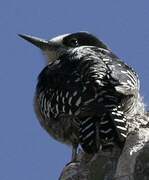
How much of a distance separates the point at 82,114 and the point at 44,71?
142 cm

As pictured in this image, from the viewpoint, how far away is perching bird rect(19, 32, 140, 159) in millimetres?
5969

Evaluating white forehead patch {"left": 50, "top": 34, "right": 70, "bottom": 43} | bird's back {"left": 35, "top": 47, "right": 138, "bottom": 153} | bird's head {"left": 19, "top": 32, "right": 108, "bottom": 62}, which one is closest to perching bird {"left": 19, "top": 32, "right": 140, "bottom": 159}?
bird's back {"left": 35, "top": 47, "right": 138, "bottom": 153}

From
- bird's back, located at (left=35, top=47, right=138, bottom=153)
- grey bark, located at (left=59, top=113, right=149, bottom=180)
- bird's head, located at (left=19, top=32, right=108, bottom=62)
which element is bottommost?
grey bark, located at (left=59, top=113, right=149, bottom=180)

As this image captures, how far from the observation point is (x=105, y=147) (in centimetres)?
593

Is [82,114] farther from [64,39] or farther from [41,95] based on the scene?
[64,39]

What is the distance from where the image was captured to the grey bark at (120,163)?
5.51 m

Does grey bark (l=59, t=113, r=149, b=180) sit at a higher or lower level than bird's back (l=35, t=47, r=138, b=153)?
lower

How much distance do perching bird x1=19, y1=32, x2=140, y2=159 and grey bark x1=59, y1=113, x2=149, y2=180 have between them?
0.28 feet

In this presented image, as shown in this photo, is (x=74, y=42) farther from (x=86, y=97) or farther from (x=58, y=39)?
(x=86, y=97)

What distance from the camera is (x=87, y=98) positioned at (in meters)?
6.18

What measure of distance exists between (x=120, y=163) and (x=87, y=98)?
2.22ft

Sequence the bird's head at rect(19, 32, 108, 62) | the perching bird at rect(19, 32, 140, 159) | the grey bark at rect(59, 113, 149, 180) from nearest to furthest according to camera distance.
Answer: the grey bark at rect(59, 113, 149, 180)
the perching bird at rect(19, 32, 140, 159)
the bird's head at rect(19, 32, 108, 62)

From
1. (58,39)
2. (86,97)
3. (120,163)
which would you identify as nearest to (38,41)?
(58,39)

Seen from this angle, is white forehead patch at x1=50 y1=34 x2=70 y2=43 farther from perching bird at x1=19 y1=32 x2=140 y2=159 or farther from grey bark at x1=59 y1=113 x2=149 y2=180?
grey bark at x1=59 y1=113 x2=149 y2=180
